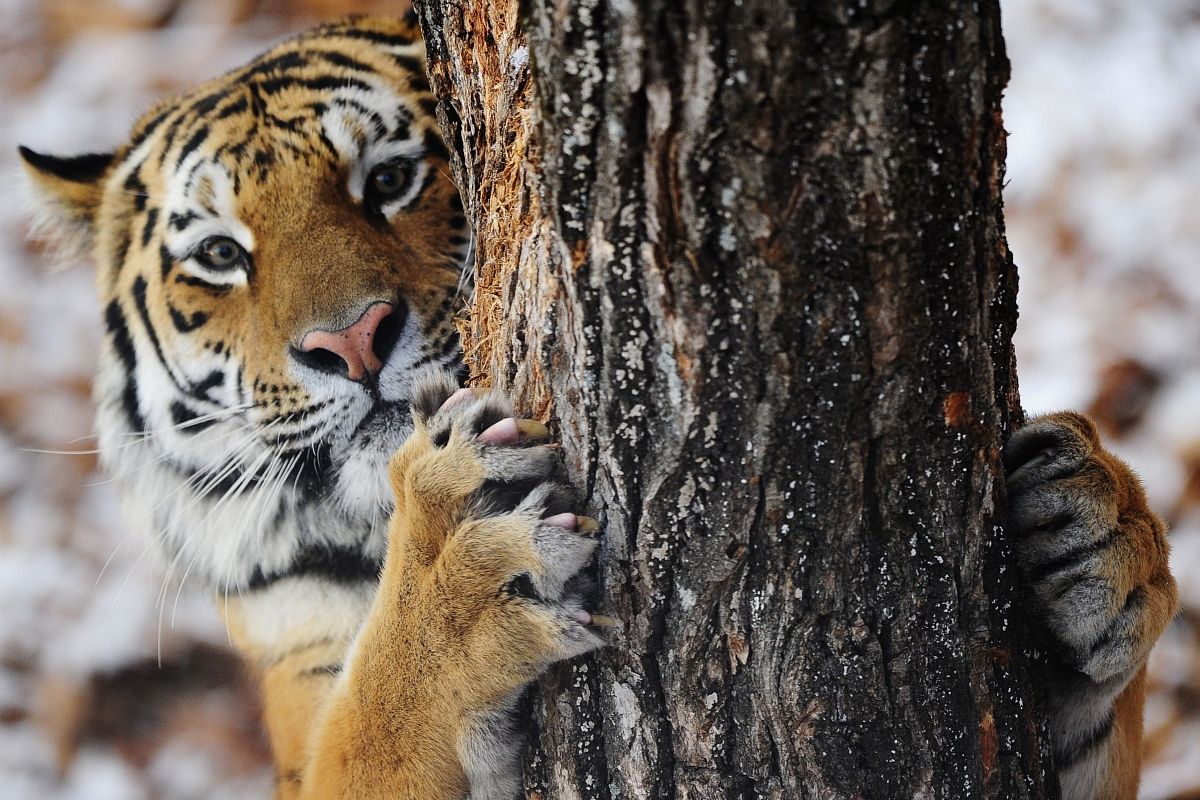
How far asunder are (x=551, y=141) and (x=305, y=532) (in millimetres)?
860

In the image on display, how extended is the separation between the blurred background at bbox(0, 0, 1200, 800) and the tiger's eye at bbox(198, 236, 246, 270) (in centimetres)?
130

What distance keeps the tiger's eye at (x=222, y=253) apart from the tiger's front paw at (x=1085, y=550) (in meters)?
0.89

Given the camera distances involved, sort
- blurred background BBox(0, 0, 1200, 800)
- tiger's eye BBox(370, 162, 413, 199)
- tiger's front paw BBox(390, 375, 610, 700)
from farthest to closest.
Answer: blurred background BBox(0, 0, 1200, 800) → tiger's eye BBox(370, 162, 413, 199) → tiger's front paw BBox(390, 375, 610, 700)

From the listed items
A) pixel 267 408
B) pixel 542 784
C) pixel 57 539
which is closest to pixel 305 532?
pixel 267 408

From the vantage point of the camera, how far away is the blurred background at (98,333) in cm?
224

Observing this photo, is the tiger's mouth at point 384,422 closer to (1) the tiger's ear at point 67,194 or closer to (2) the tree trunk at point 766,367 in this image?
(2) the tree trunk at point 766,367

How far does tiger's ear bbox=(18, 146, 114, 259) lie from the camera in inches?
59.8

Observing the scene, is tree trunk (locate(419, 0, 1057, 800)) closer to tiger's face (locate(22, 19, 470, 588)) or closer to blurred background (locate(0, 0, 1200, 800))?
tiger's face (locate(22, 19, 470, 588))

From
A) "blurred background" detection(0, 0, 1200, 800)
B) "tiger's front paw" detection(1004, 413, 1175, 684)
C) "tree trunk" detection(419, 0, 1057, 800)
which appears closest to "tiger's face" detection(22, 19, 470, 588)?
"tree trunk" detection(419, 0, 1057, 800)

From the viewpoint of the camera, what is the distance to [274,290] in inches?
46.2

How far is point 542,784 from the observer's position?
86 cm

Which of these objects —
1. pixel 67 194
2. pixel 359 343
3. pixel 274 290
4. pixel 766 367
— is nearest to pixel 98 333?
pixel 67 194

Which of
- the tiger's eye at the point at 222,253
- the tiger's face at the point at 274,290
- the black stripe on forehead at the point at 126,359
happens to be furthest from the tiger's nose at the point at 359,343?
the black stripe on forehead at the point at 126,359

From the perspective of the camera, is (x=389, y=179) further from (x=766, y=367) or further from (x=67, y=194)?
(x=766, y=367)
